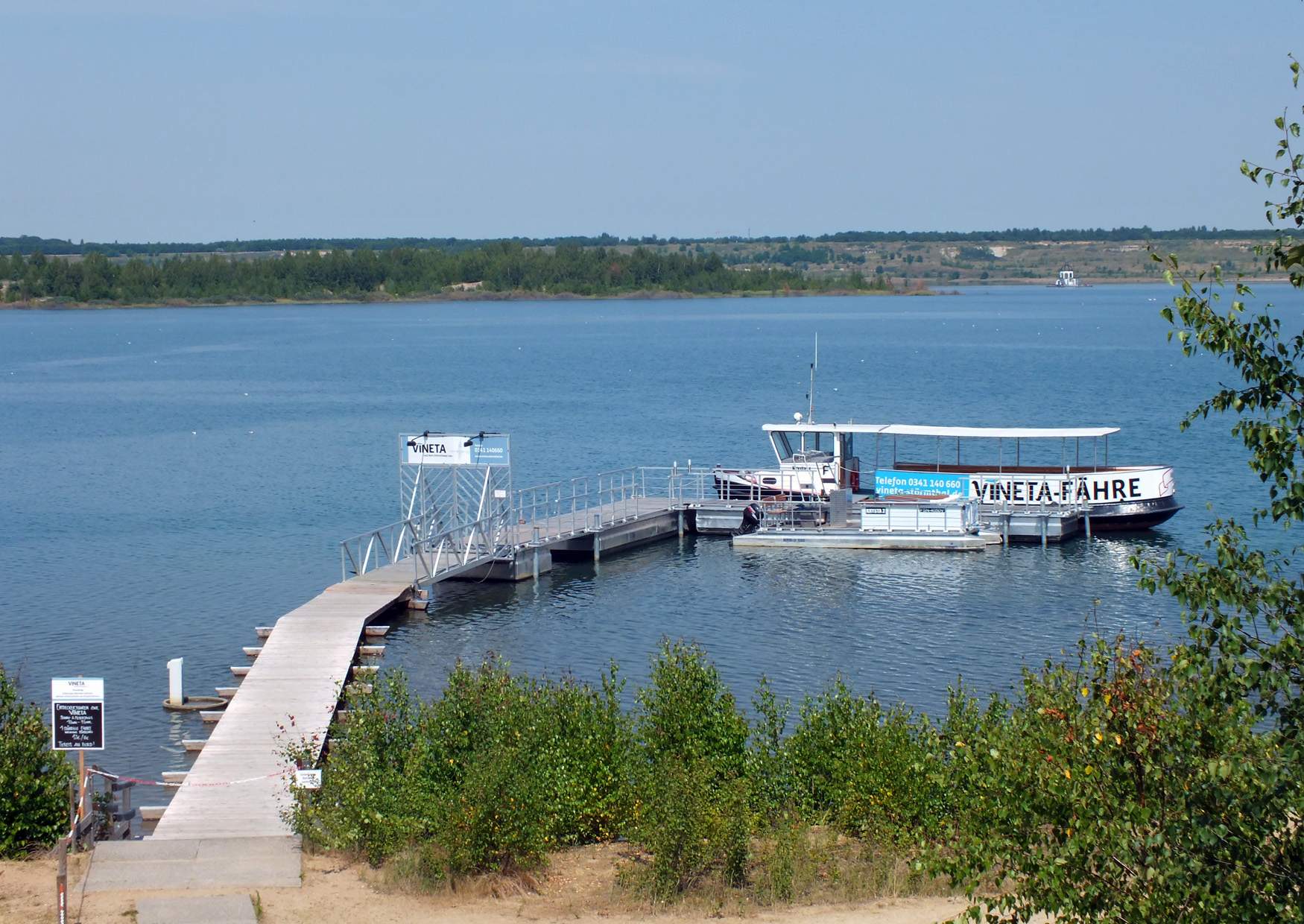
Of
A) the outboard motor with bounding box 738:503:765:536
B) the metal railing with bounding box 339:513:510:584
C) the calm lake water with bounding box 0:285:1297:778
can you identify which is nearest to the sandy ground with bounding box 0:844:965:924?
the calm lake water with bounding box 0:285:1297:778

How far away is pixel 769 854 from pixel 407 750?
4.12 metres

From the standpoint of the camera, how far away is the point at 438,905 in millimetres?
14656

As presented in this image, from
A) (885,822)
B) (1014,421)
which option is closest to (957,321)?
(1014,421)

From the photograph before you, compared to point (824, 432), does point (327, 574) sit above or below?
below

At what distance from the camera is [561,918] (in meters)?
14.4

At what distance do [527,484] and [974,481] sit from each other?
16.9m

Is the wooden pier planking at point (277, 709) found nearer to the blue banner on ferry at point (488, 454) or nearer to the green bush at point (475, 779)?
the green bush at point (475, 779)

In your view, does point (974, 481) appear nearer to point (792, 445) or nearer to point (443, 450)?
point (792, 445)

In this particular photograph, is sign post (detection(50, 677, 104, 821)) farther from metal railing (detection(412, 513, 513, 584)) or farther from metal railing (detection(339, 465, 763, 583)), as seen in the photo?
metal railing (detection(412, 513, 513, 584))

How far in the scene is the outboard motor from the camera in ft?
136

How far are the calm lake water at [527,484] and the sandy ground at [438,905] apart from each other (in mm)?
6030

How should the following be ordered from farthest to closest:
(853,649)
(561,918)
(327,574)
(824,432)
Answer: (824,432) < (327,574) < (853,649) < (561,918)

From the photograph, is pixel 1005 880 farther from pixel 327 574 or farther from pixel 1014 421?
pixel 1014 421

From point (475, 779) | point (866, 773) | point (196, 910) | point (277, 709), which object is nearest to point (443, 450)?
point (277, 709)
